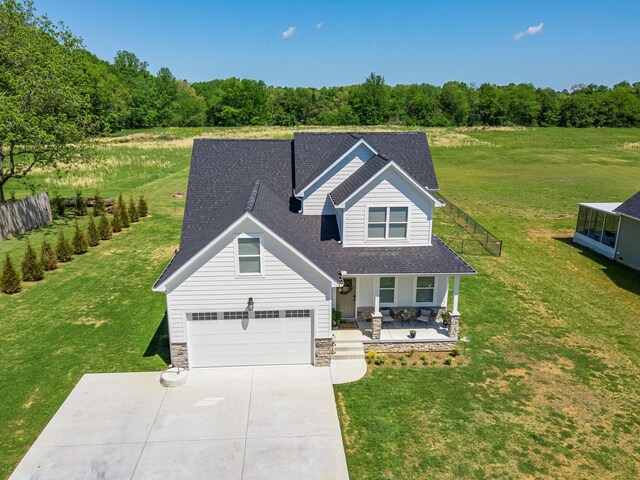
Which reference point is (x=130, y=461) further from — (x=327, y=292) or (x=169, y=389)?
(x=327, y=292)

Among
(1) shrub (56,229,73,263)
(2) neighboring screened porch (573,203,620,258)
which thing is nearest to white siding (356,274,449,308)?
(2) neighboring screened porch (573,203,620,258)

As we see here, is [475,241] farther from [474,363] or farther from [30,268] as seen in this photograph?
[30,268]

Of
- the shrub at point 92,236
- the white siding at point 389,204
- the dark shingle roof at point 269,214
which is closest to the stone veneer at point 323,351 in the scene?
the dark shingle roof at point 269,214

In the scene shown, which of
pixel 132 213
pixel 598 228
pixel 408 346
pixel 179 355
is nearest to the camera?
pixel 179 355

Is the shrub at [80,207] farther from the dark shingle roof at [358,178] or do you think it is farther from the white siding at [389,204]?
the white siding at [389,204]

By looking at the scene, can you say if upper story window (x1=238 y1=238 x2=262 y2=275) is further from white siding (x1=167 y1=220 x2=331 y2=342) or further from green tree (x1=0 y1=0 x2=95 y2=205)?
green tree (x1=0 y1=0 x2=95 y2=205)

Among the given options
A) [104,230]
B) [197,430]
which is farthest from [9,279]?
[197,430]

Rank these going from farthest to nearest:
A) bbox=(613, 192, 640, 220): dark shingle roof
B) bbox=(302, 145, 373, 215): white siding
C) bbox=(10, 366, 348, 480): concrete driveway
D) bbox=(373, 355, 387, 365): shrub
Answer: bbox=(613, 192, 640, 220): dark shingle roof → bbox=(302, 145, 373, 215): white siding → bbox=(373, 355, 387, 365): shrub → bbox=(10, 366, 348, 480): concrete driveway
